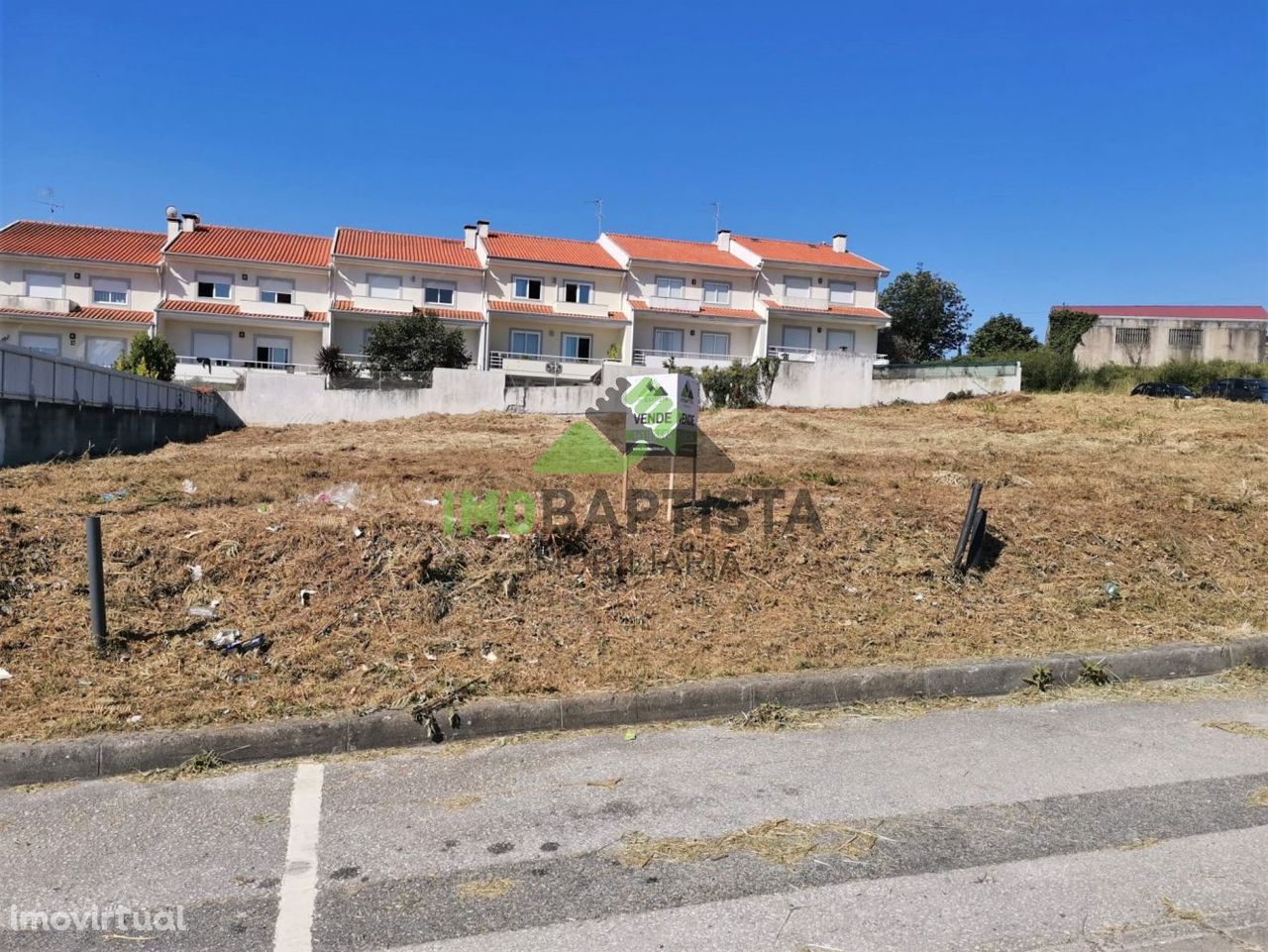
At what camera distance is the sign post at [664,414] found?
6.69m

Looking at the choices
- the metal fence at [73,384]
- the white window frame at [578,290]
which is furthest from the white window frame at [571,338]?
the metal fence at [73,384]

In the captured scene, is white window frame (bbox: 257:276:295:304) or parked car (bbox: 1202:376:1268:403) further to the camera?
white window frame (bbox: 257:276:295:304)

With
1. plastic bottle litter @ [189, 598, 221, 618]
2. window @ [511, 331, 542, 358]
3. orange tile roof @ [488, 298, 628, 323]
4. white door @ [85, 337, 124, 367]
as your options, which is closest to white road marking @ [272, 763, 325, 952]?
plastic bottle litter @ [189, 598, 221, 618]

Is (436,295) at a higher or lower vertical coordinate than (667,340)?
higher

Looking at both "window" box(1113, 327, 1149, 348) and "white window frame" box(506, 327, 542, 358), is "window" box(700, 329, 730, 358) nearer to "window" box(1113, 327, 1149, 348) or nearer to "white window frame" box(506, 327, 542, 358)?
"white window frame" box(506, 327, 542, 358)

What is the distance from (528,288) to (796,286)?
13217mm

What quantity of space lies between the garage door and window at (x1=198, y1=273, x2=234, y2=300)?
1.78 metres

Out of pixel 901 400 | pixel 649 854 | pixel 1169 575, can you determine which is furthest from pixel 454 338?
pixel 649 854

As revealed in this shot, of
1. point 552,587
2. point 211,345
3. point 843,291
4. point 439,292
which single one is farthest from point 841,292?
point 552,587

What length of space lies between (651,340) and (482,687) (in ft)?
113

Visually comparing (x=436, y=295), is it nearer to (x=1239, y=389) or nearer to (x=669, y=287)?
(x=669, y=287)

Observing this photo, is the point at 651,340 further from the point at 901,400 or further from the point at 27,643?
the point at 27,643

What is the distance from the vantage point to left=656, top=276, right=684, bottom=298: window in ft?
125

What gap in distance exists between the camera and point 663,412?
674 cm
